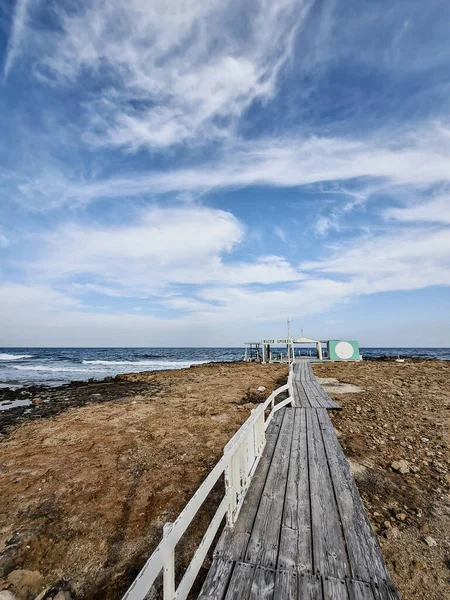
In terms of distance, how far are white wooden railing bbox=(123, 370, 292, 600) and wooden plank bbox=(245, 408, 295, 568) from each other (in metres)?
0.30

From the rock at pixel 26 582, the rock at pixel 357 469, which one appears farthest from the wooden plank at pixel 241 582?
the rock at pixel 357 469

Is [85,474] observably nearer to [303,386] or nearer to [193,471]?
[193,471]

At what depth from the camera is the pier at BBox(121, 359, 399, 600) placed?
266cm

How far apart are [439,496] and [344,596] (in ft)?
11.9

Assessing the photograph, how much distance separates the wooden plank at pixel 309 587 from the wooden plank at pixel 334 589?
0.05m

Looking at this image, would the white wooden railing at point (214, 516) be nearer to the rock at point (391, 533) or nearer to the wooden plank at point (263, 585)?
the wooden plank at point (263, 585)

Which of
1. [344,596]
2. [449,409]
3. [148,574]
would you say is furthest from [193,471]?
[449,409]

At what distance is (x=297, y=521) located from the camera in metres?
3.78

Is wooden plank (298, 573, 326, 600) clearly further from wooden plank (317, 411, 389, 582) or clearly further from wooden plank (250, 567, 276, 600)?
wooden plank (317, 411, 389, 582)

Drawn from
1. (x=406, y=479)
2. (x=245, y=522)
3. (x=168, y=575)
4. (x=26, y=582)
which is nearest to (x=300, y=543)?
(x=245, y=522)

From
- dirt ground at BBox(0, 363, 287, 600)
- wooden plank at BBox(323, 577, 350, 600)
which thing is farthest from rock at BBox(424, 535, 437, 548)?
dirt ground at BBox(0, 363, 287, 600)

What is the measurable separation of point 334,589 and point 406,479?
3.92m

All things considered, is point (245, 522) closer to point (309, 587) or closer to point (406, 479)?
point (309, 587)

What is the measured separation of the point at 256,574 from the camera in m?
2.92
